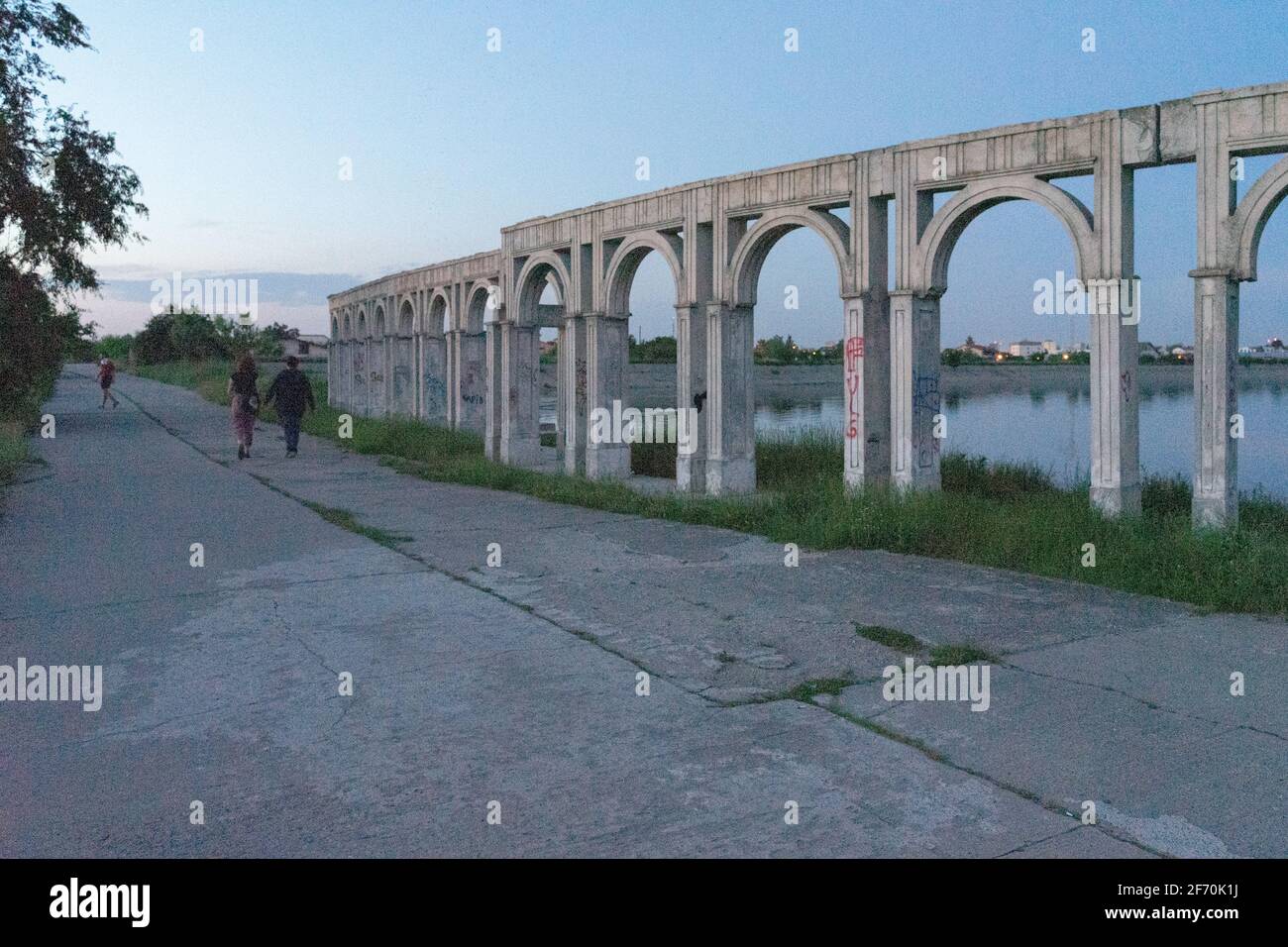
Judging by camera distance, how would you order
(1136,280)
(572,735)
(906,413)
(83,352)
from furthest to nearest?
(83,352) < (906,413) < (1136,280) < (572,735)

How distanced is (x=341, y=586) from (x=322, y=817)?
4.54 meters

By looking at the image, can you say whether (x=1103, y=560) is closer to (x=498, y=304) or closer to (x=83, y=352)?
(x=498, y=304)

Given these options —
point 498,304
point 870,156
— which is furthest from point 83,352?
point 870,156

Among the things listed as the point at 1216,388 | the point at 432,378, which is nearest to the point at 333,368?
the point at 432,378

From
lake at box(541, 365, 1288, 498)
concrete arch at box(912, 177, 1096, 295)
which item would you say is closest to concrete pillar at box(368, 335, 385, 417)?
lake at box(541, 365, 1288, 498)

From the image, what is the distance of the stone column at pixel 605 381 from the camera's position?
16.8 metres

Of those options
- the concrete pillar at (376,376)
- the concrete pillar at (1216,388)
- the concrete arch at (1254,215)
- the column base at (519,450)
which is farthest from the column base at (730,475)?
the concrete pillar at (376,376)

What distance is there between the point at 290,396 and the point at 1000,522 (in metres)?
14.0

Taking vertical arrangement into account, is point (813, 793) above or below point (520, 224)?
below

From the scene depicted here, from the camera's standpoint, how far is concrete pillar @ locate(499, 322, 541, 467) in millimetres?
19484

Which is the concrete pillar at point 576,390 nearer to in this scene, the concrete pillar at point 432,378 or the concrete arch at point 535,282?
the concrete arch at point 535,282

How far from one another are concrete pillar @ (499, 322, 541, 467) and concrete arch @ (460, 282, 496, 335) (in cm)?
335

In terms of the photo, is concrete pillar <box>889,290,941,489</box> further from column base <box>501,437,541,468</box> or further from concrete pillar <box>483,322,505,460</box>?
concrete pillar <box>483,322,505,460</box>
